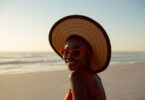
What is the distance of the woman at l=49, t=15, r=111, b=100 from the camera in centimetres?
160

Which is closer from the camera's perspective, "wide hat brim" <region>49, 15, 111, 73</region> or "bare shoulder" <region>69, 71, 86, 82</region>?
"bare shoulder" <region>69, 71, 86, 82</region>

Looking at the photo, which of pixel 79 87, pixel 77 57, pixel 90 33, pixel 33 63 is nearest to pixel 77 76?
pixel 79 87

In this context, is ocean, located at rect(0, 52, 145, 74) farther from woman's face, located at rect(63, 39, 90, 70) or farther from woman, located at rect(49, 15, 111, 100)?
woman's face, located at rect(63, 39, 90, 70)

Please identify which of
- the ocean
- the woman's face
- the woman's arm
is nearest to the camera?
the woman's arm

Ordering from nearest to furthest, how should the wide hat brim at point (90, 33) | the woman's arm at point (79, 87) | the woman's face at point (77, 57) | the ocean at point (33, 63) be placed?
the woman's arm at point (79, 87)
the woman's face at point (77, 57)
the wide hat brim at point (90, 33)
the ocean at point (33, 63)

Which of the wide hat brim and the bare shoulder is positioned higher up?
the wide hat brim

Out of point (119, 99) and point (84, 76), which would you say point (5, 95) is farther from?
point (84, 76)

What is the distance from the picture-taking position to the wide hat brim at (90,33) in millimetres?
1844

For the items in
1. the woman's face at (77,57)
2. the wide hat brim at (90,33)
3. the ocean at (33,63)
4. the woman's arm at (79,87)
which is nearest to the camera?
the woman's arm at (79,87)

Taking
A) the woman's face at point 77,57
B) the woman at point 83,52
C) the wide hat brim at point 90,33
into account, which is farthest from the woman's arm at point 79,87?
the wide hat brim at point 90,33

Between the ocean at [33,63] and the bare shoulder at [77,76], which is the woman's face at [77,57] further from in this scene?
the ocean at [33,63]

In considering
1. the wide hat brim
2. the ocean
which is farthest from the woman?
the ocean

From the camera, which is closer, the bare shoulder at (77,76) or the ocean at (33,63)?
the bare shoulder at (77,76)

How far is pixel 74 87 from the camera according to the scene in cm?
156
